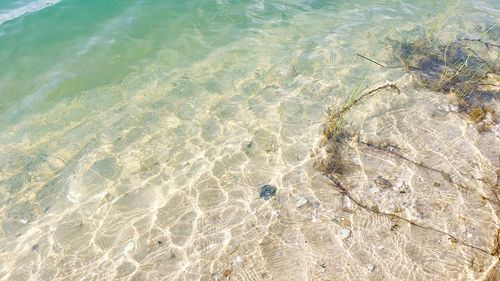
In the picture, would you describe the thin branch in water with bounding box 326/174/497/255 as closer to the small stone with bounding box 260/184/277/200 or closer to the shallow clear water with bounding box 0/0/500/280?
the shallow clear water with bounding box 0/0/500/280

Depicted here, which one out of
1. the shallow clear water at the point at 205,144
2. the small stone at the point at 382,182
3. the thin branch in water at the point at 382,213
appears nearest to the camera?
the thin branch in water at the point at 382,213

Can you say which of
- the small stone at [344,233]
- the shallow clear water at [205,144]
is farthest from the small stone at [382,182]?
the small stone at [344,233]

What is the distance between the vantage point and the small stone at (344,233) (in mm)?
4242

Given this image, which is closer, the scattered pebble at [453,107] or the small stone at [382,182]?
the small stone at [382,182]

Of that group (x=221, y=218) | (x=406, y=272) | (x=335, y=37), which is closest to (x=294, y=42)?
(x=335, y=37)

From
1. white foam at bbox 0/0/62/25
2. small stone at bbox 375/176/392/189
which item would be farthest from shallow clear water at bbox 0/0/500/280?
white foam at bbox 0/0/62/25

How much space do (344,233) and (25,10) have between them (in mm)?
12336

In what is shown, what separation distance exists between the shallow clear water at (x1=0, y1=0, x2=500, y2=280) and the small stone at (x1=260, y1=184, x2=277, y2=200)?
82 millimetres

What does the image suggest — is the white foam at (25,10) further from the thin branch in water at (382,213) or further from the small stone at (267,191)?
the thin branch in water at (382,213)

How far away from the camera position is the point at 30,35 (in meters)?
9.95

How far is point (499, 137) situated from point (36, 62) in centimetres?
1036

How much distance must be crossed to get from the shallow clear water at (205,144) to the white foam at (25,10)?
300mm

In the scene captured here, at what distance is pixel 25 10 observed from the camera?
1127 cm

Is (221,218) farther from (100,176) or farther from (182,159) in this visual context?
(100,176)
